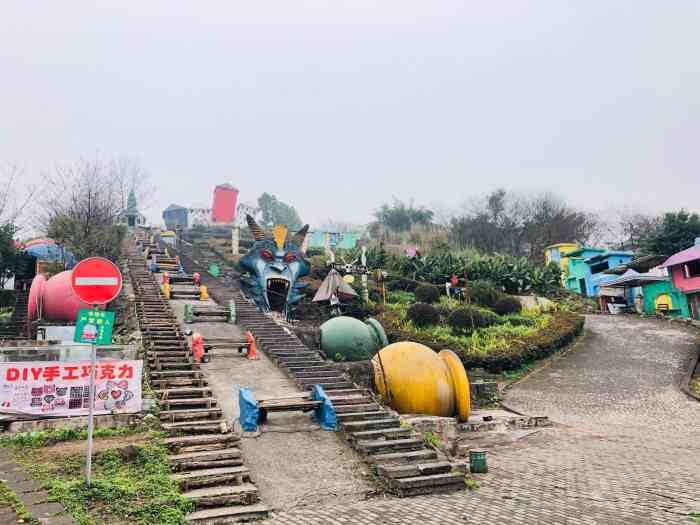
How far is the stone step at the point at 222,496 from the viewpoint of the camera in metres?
6.58

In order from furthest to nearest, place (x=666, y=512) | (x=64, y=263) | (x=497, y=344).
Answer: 1. (x=64, y=263)
2. (x=497, y=344)
3. (x=666, y=512)

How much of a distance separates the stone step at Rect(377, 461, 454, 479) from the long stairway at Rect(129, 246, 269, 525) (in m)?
1.99

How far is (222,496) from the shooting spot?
6.67 metres

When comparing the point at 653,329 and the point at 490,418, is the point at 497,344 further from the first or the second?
the point at 653,329

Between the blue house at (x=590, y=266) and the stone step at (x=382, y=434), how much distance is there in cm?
3681

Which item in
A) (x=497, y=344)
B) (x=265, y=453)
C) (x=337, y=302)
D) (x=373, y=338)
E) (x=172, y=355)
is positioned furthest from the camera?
(x=337, y=302)

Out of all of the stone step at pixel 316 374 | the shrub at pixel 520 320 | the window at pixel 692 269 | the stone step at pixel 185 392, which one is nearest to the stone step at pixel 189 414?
the stone step at pixel 185 392

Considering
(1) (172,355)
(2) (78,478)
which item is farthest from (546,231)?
(2) (78,478)

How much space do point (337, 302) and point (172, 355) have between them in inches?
381

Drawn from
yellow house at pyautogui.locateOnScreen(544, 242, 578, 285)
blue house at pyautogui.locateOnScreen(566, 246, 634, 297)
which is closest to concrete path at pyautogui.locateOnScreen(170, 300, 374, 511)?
blue house at pyautogui.locateOnScreen(566, 246, 634, 297)

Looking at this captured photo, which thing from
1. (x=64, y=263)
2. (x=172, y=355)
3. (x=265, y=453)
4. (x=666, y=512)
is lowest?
(x=666, y=512)

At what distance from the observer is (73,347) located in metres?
10.5

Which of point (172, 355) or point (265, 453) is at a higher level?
point (172, 355)

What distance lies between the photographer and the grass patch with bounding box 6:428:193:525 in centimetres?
604
